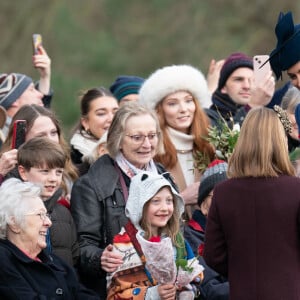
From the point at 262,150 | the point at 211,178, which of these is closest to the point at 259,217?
the point at 262,150

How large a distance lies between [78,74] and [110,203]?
13860 mm

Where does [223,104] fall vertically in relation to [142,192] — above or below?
above

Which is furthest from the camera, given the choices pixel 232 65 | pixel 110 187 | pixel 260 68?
pixel 232 65

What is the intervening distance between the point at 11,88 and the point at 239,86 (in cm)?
193

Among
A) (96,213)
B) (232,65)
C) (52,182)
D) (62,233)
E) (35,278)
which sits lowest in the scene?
(35,278)

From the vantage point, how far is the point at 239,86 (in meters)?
11.2

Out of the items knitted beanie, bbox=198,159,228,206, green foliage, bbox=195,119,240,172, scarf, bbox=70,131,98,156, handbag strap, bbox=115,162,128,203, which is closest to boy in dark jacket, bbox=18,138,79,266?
handbag strap, bbox=115,162,128,203

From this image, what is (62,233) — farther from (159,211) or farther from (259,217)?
(259,217)

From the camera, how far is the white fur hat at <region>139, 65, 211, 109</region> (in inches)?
392

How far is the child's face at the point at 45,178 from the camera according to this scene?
868 centimetres

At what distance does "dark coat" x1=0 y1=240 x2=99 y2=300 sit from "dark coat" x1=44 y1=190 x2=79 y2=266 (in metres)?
0.25

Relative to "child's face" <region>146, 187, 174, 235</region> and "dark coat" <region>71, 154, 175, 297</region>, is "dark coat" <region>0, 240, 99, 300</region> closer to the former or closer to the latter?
"dark coat" <region>71, 154, 175, 297</region>

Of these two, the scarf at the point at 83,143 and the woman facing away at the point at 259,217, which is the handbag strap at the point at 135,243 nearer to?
the woman facing away at the point at 259,217

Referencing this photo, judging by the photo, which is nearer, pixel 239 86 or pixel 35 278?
pixel 35 278
